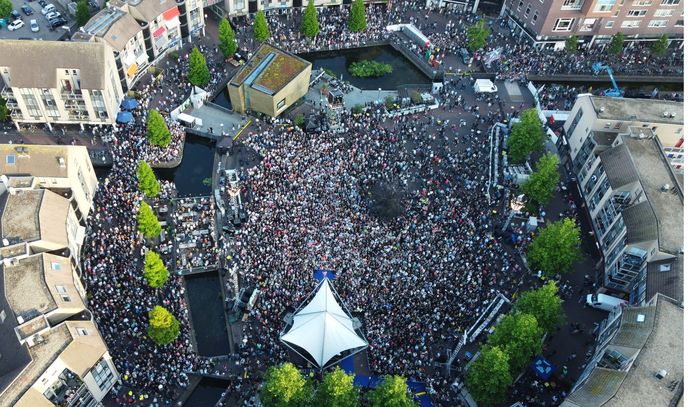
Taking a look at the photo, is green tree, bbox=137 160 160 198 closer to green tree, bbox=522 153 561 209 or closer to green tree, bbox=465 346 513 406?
green tree, bbox=465 346 513 406

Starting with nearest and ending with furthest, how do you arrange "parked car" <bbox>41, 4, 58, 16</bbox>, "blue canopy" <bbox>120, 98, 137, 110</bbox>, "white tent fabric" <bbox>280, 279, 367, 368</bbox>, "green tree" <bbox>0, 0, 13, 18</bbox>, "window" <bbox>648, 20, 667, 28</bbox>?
1. "white tent fabric" <bbox>280, 279, 367, 368</bbox>
2. "blue canopy" <bbox>120, 98, 137, 110</bbox>
3. "green tree" <bbox>0, 0, 13, 18</bbox>
4. "parked car" <bbox>41, 4, 58, 16</bbox>
5. "window" <bbox>648, 20, 667, 28</bbox>

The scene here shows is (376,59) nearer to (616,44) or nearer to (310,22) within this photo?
(310,22)

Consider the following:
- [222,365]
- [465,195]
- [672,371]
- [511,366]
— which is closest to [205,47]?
[465,195]

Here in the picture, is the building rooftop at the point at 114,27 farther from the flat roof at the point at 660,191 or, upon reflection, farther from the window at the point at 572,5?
the flat roof at the point at 660,191

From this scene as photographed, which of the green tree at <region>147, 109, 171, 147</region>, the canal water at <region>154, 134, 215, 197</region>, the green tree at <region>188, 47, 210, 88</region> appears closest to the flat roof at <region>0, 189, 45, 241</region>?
the green tree at <region>147, 109, 171, 147</region>

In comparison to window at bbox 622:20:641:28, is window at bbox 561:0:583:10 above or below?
above

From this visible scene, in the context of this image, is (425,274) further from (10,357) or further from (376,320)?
(10,357)

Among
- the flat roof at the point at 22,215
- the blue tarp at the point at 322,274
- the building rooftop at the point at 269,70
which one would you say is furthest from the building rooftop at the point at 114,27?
the blue tarp at the point at 322,274
